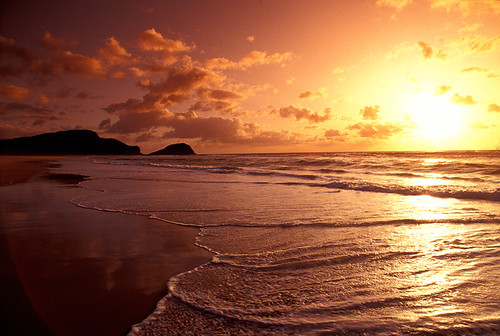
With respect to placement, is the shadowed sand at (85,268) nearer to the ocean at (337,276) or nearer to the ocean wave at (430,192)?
the ocean at (337,276)

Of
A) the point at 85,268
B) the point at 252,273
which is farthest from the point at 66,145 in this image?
the point at 252,273

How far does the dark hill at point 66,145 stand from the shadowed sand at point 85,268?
163 metres

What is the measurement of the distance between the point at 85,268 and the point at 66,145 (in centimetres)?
18110

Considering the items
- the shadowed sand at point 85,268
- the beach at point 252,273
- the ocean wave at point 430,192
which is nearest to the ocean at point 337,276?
the beach at point 252,273

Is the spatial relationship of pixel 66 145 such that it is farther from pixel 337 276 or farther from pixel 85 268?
pixel 337 276

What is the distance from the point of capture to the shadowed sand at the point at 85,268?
2.94 m

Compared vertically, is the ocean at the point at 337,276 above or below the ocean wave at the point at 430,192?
below

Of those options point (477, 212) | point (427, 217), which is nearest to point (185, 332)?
point (427, 217)

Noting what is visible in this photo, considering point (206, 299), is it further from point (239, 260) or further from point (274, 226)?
point (274, 226)

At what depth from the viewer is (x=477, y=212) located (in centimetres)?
841

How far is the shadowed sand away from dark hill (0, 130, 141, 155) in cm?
16323

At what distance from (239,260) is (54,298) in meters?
2.60

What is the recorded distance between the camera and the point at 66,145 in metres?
153

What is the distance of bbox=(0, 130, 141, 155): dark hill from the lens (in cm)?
14262
